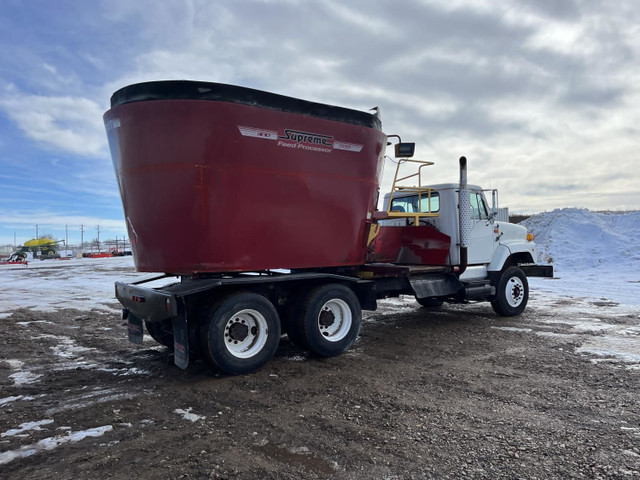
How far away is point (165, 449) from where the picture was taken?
3.48m

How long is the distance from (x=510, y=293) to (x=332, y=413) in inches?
250

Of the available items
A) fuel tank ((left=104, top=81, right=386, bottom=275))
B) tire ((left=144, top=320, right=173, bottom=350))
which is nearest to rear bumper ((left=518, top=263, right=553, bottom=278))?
fuel tank ((left=104, top=81, right=386, bottom=275))

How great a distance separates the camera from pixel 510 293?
9227 mm

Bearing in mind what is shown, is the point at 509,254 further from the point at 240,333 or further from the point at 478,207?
the point at 240,333

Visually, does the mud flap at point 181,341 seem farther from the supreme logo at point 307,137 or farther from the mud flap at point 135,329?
the supreme logo at point 307,137

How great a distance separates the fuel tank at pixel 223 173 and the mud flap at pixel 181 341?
2.01 feet

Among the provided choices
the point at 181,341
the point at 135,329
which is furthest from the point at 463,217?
the point at 135,329

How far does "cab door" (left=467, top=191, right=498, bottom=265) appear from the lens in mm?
8773

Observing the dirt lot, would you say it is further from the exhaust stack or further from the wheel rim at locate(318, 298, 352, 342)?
the exhaust stack

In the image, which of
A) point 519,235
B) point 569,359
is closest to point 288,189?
point 569,359

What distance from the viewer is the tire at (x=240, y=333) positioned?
206 inches

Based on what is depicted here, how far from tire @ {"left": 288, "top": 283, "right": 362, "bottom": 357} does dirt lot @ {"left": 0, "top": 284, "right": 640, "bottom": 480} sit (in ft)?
0.91

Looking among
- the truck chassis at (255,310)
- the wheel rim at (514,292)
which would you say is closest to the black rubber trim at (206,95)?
the truck chassis at (255,310)

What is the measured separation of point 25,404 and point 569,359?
21.1 ft
